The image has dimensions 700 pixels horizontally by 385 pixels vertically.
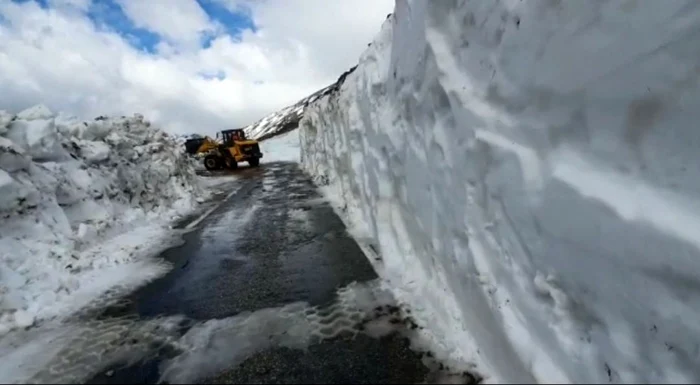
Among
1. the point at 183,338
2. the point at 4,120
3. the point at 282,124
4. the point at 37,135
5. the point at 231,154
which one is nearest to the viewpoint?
the point at 183,338

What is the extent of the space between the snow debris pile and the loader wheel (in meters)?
13.8

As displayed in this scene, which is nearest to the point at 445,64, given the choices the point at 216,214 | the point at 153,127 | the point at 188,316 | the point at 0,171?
the point at 188,316

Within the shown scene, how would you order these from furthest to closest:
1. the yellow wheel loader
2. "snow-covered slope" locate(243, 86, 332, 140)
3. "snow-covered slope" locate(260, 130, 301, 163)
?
1. "snow-covered slope" locate(243, 86, 332, 140)
2. "snow-covered slope" locate(260, 130, 301, 163)
3. the yellow wheel loader

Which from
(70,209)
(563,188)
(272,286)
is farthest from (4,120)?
(563,188)

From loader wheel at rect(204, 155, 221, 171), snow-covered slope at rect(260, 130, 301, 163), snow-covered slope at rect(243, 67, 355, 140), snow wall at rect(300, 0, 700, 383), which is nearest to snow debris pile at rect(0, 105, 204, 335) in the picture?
snow wall at rect(300, 0, 700, 383)

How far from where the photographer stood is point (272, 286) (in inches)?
204

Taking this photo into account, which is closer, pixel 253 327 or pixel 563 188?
pixel 563 188

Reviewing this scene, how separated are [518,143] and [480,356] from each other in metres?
1.63

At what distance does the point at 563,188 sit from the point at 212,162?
2631 centimetres

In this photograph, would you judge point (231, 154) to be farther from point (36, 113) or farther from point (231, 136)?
point (36, 113)

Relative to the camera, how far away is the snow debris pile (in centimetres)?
514

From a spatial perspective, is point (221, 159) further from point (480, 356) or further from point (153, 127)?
point (480, 356)

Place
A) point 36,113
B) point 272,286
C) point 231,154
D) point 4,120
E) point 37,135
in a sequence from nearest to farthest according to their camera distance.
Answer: point 272,286 < point 4,120 < point 37,135 < point 36,113 < point 231,154

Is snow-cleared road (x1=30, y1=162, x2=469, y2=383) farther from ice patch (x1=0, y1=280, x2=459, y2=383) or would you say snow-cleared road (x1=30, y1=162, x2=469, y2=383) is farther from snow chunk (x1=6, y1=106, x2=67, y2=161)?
snow chunk (x1=6, y1=106, x2=67, y2=161)
